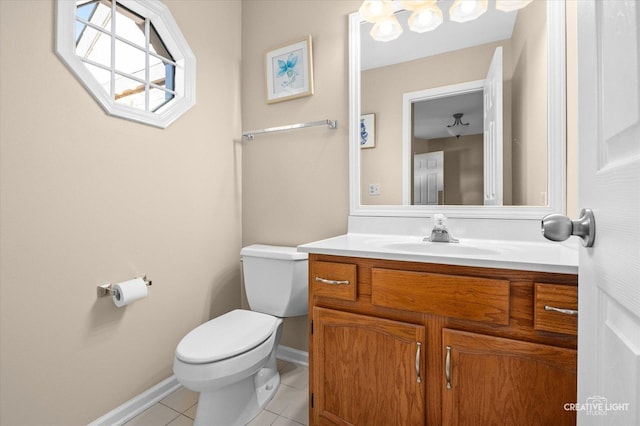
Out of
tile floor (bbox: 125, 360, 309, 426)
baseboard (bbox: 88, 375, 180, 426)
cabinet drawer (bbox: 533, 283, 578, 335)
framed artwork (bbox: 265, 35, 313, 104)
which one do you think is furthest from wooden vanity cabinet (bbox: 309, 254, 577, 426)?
framed artwork (bbox: 265, 35, 313, 104)

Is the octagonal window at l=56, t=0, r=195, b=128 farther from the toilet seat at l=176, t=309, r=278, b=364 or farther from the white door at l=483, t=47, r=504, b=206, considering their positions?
the white door at l=483, t=47, r=504, b=206

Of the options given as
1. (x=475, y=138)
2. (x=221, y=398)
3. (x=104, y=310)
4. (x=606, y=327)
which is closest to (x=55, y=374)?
(x=104, y=310)

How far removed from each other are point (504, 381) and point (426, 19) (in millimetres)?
1559

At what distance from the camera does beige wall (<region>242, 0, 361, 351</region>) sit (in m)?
1.78

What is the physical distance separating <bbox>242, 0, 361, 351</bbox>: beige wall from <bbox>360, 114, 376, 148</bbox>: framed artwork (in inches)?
4.1

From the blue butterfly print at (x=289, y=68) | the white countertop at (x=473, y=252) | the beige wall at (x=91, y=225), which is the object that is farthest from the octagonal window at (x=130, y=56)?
the white countertop at (x=473, y=252)

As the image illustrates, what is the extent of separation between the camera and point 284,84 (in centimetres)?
194

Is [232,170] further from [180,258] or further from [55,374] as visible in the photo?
[55,374]

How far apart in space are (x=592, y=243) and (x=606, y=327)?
0.41ft

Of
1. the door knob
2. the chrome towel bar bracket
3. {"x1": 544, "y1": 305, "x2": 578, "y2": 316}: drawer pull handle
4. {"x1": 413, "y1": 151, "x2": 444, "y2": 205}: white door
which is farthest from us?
the chrome towel bar bracket

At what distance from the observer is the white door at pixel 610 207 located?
0.35 m

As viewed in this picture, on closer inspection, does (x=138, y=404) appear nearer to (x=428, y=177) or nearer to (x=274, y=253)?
(x=274, y=253)

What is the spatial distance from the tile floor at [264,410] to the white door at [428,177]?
1.22 m

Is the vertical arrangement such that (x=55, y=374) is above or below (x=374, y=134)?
below
